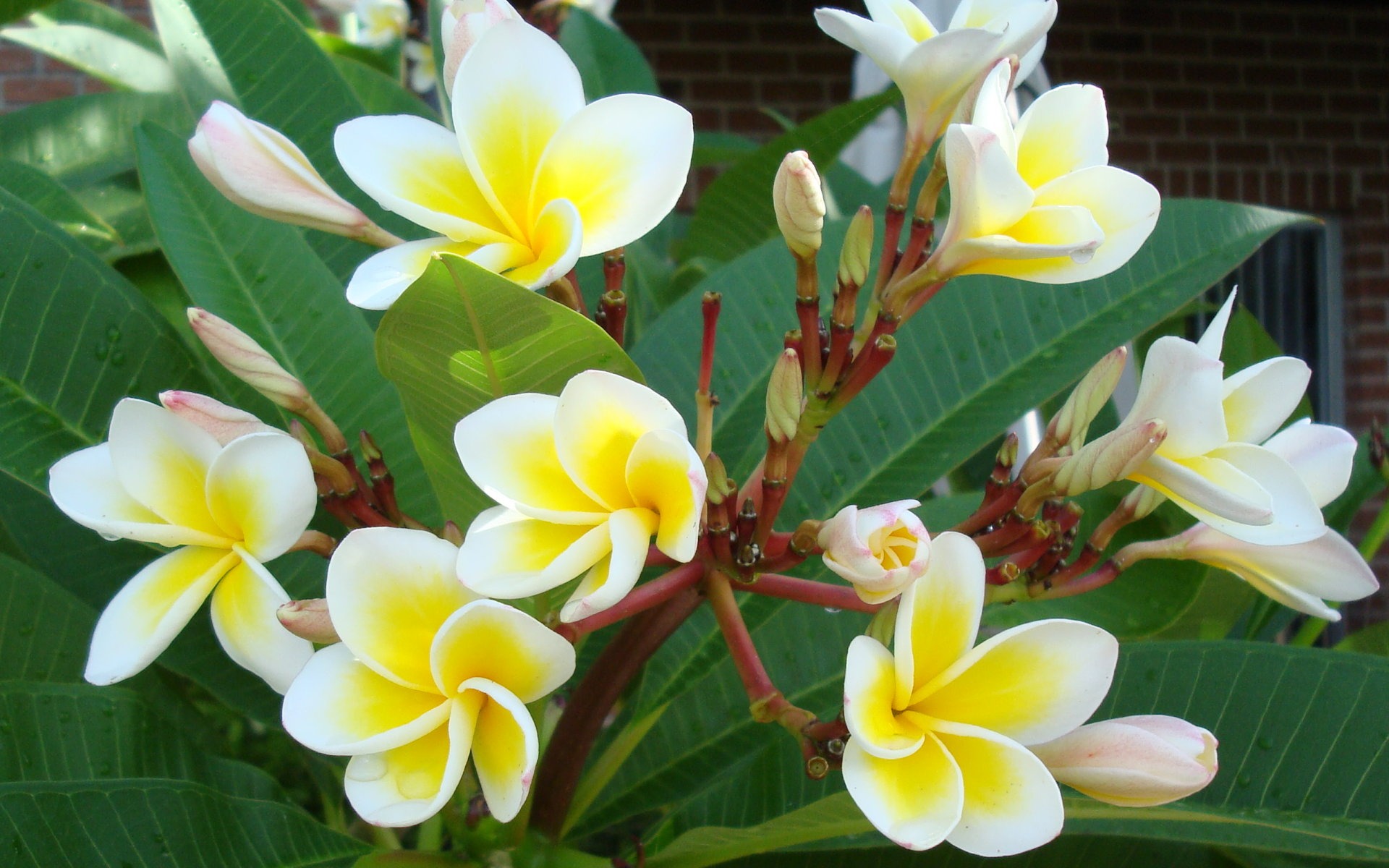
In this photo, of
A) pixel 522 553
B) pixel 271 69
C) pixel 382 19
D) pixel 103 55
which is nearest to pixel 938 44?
pixel 522 553

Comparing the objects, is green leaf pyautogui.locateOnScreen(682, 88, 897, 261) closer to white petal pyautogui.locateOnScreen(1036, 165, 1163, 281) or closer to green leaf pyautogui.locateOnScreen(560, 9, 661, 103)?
green leaf pyautogui.locateOnScreen(560, 9, 661, 103)

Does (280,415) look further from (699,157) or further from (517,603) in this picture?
(699,157)

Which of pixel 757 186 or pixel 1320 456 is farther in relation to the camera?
pixel 757 186

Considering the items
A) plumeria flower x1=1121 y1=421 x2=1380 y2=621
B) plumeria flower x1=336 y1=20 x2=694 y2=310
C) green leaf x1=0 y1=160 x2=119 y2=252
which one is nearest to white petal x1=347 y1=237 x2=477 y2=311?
plumeria flower x1=336 y1=20 x2=694 y2=310

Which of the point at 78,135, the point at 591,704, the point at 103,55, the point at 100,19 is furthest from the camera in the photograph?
the point at 100,19

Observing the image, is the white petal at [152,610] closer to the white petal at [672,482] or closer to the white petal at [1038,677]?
the white petal at [672,482]

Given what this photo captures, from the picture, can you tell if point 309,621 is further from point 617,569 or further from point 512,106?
point 512,106

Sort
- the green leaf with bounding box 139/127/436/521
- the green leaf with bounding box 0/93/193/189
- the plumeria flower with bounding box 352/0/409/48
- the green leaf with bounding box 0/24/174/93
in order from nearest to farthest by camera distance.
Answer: the green leaf with bounding box 139/127/436/521, the green leaf with bounding box 0/93/193/189, the green leaf with bounding box 0/24/174/93, the plumeria flower with bounding box 352/0/409/48
